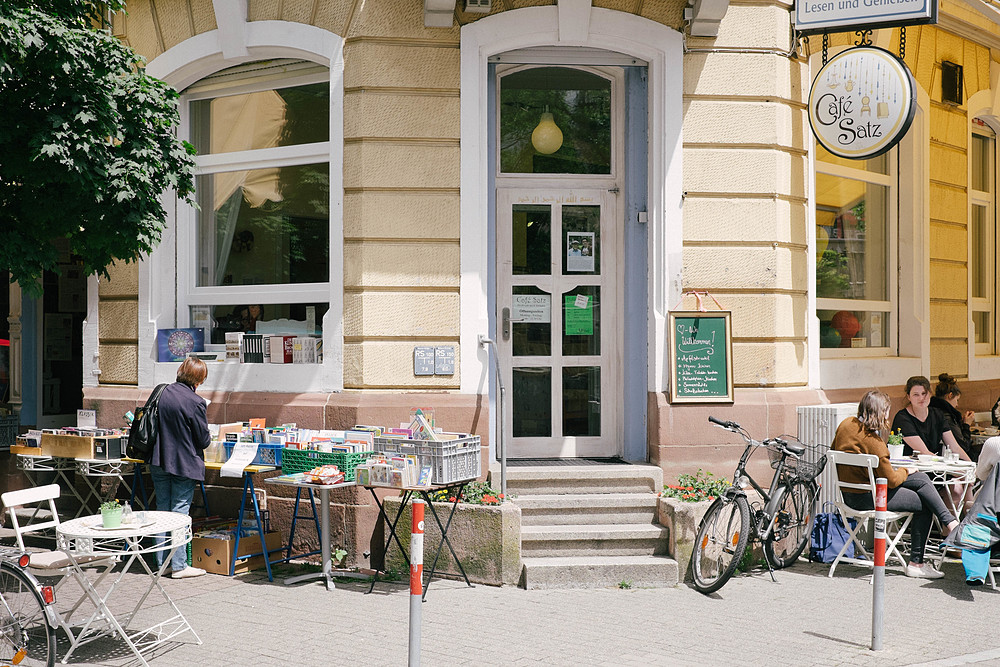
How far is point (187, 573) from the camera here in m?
7.70

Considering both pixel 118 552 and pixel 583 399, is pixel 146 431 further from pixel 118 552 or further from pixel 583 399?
pixel 583 399

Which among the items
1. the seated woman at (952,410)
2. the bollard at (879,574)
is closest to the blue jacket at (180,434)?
the bollard at (879,574)

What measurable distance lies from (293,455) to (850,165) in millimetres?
6408

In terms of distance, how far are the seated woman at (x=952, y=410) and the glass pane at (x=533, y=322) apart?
3746 mm

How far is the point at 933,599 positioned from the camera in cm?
722

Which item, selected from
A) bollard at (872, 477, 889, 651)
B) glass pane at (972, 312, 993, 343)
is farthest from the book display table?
glass pane at (972, 312, 993, 343)

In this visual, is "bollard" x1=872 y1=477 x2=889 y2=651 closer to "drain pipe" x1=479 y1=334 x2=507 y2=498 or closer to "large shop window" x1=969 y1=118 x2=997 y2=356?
"drain pipe" x1=479 y1=334 x2=507 y2=498

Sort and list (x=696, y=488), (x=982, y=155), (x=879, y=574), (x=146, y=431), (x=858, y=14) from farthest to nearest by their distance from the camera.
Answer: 1. (x=982, y=155)
2. (x=858, y=14)
3. (x=696, y=488)
4. (x=146, y=431)
5. (x=879, y=574)

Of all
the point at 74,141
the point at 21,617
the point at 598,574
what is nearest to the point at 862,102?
the point at 598,574

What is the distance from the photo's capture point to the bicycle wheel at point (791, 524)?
25.7 feet

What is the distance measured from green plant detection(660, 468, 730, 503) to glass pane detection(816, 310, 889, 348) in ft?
7.06

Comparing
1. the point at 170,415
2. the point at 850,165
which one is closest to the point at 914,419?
the point at 850,165

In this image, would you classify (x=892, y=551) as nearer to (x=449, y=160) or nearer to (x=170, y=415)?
(x=449, y=160)

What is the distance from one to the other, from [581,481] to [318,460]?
2243 millimetres
